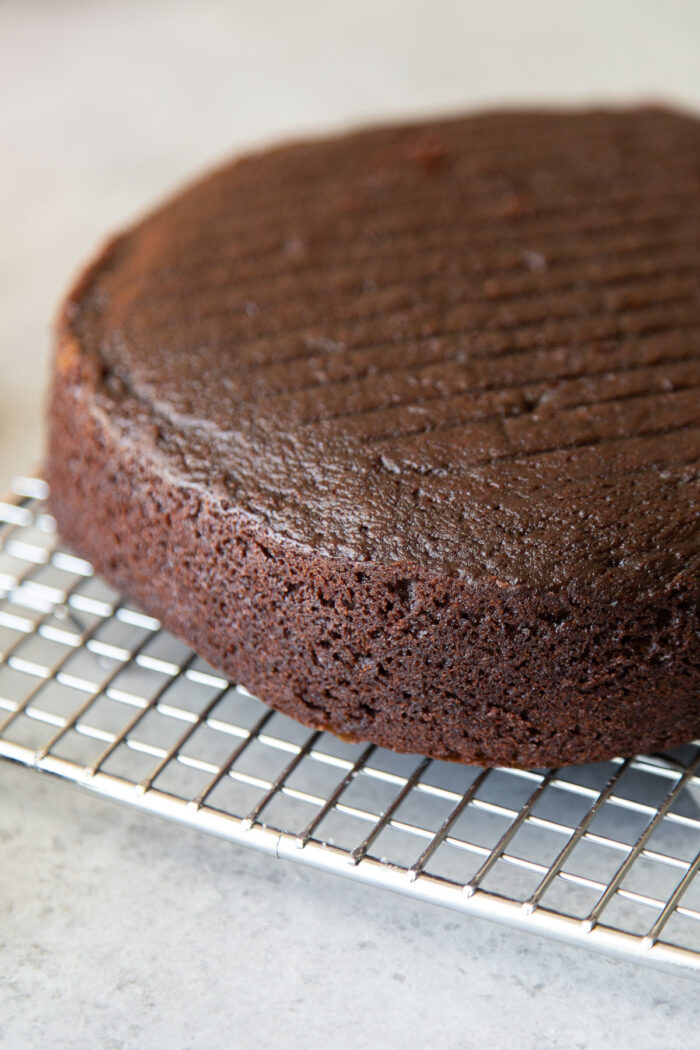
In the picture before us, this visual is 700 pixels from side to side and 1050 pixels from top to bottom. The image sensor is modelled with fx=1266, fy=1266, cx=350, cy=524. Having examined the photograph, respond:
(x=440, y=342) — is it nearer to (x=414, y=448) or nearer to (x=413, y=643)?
(x=414, y=448)

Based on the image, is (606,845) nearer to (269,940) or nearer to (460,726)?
(460,726)

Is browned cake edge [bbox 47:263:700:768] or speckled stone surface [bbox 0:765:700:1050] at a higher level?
browned cake edge [bbox 47:263:700:768]

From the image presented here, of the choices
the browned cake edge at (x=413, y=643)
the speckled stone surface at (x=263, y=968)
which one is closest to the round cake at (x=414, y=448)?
the browned cake edge at (x=413, y=643)

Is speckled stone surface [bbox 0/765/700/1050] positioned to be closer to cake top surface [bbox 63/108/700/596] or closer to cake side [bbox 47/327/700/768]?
cake side [bbox 47/327/700/768]

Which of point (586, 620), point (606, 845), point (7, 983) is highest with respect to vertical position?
point (586, 620)

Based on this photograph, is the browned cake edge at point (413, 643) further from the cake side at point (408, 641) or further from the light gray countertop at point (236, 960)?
the light gray countertop at point (236, 960)

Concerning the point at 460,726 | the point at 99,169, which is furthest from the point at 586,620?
the point at 99,169

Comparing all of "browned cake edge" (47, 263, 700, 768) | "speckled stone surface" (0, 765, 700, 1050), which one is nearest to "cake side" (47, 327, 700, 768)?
"browned cake edge" (47, 263, 700, 768)
